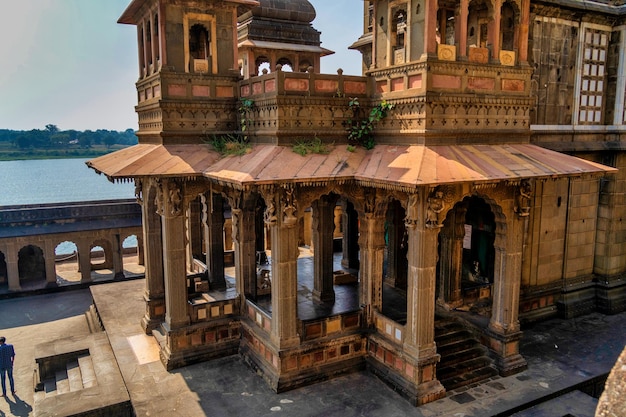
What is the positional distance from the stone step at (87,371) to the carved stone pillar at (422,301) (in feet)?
28.1

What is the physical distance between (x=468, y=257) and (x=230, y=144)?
9.24 m

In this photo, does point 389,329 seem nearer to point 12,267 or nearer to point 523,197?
point 523,197

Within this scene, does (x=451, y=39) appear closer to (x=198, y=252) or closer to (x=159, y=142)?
(x=159, y=142)

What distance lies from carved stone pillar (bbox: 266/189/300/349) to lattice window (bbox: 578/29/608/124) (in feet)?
39.1

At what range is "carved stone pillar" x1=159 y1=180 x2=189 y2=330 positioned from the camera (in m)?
13.8

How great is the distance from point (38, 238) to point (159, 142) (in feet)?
43.3

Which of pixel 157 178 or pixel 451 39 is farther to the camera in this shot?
pixel 451 39

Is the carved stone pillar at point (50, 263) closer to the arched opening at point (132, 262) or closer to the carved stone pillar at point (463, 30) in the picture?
the arched opening at point (132, 262)

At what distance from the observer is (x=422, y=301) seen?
39.7ft

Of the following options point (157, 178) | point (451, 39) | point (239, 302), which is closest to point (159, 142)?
point (157, 178)

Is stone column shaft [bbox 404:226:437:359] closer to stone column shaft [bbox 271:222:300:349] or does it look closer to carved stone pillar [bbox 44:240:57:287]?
stone column shaft [bbox 271:222:300:349]

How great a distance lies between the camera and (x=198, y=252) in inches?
801

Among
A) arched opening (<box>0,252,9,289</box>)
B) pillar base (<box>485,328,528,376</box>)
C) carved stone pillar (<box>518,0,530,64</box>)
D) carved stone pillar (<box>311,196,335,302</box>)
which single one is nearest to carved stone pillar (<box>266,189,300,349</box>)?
carved stone pillar (<box>311,196,335,302</box>)

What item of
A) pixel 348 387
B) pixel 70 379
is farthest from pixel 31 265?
pixel 348 387
